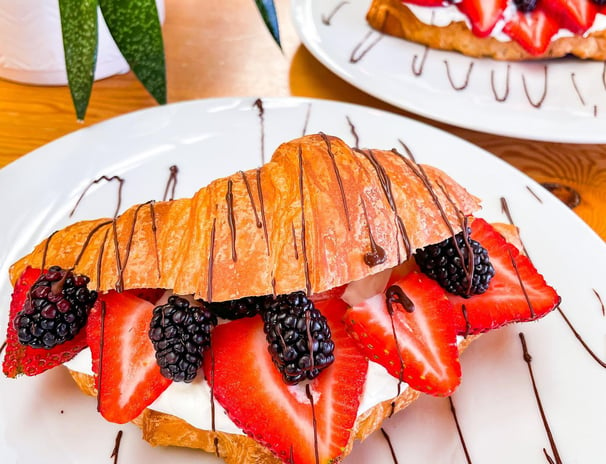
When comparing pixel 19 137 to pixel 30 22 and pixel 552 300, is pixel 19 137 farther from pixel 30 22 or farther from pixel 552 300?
pixel 552 300

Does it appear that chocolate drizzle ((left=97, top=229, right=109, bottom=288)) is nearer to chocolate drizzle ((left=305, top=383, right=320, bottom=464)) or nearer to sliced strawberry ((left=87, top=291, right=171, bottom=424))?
sliced strawberry ((left=87, top=291, right=171, bottom=424))

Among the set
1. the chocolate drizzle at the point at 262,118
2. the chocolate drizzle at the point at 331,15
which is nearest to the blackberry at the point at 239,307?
the chocolate drizzle at the point at 262,118

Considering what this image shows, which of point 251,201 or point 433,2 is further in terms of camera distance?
point 433,2

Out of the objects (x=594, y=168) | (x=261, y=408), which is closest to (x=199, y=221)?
(x=261, y=408)

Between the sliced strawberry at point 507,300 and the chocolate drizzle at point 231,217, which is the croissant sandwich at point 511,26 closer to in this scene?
the sliced strawberry at point 507,300

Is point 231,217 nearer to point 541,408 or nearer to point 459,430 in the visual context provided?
point 459,430

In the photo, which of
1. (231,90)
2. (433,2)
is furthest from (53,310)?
(433,2)
